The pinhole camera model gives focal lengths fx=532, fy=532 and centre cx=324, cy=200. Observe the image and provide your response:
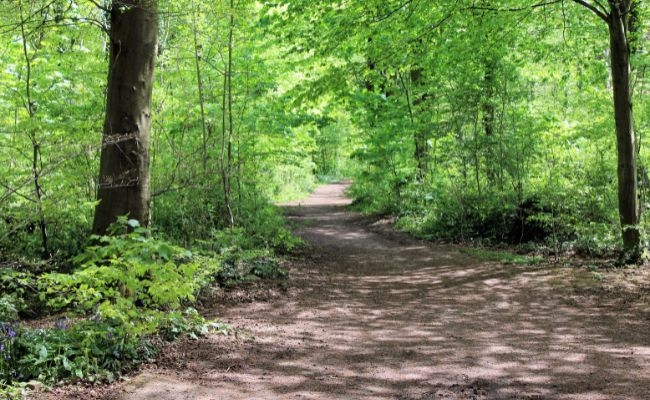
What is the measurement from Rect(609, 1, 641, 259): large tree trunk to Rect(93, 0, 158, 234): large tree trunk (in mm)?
7320

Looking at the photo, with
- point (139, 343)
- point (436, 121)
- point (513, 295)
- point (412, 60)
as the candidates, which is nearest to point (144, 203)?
point (139, 343)

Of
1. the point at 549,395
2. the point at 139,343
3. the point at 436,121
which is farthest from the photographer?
the point at 436,121

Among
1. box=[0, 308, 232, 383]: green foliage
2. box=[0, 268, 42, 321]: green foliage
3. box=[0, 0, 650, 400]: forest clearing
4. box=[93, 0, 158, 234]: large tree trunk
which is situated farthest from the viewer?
box=[93, 0, 158, 234]: large tree trunk

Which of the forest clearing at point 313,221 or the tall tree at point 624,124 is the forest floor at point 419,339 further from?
the tall tree at point 624,124

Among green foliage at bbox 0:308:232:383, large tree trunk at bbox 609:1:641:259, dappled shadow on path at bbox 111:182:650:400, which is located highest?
large tree trunk at bbox 609:1:641:259

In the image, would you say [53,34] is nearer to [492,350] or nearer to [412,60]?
[412,60]

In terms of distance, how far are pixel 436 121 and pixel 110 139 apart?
9748 mm

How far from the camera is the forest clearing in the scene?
14.7 ft

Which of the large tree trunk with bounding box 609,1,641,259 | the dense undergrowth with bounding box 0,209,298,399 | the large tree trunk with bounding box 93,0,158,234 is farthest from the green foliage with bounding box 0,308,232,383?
the large tree trunk with bounding box 609,1,641,259

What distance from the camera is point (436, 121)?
44.7ft

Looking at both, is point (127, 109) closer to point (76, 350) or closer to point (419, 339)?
point (76, 350)

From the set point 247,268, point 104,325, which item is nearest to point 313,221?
point 247,268

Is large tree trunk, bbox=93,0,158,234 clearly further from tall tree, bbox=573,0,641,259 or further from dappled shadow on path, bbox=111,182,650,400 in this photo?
tall tree, bbox=573,0,641,259

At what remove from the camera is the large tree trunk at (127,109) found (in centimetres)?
573
